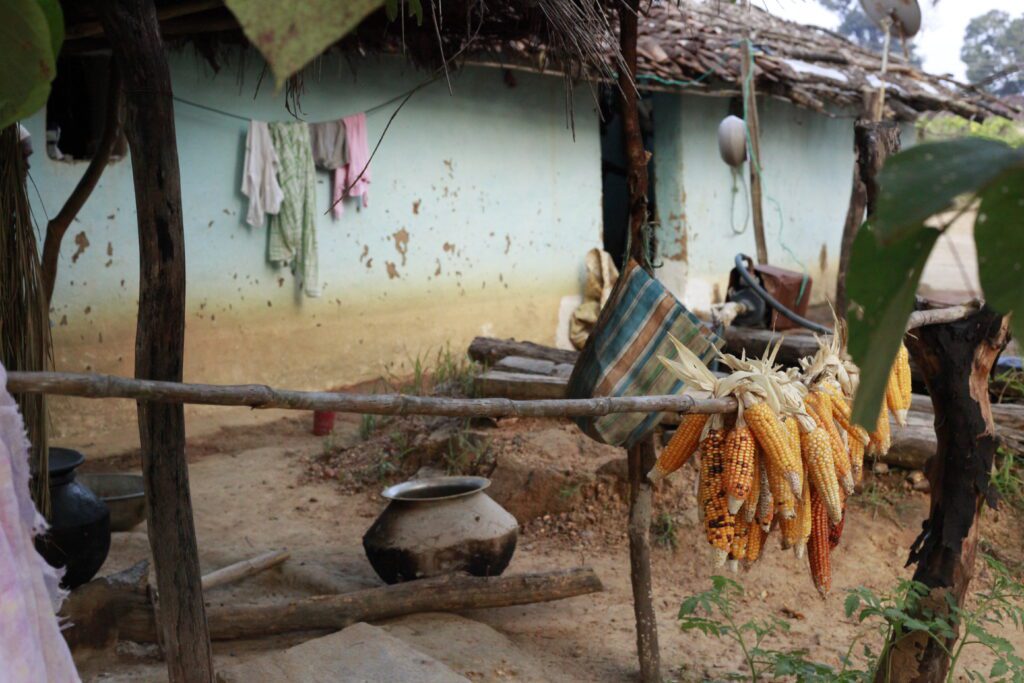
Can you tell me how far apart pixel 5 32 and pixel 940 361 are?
285 cm

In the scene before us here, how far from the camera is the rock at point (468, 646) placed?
3.64 meters

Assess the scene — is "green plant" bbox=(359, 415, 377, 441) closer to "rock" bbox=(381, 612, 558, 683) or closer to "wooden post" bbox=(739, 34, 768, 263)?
"rock" bbox=(381, 612, 558, 683)

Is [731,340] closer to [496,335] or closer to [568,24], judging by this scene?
[496,335]

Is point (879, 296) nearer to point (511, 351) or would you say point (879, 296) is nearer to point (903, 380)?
point (903, 380)

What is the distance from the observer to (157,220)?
2650 mm

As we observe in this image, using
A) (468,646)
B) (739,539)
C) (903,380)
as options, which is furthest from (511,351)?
(739,539)

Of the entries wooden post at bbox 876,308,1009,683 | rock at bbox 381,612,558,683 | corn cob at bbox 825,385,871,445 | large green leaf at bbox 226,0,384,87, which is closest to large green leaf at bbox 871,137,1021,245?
large green leaf at bbox 226,0,384,87

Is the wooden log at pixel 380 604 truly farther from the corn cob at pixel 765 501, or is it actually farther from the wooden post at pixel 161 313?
the corn cob at pixel 765 501

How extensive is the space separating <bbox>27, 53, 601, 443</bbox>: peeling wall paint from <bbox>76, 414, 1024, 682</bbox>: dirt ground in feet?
3.14

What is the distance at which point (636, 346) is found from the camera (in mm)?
3285

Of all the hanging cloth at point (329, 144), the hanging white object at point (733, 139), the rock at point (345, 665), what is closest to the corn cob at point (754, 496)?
the rock at point (345, 665)

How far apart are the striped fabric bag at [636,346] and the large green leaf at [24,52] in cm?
269

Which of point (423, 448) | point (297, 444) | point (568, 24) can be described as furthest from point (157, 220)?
point (297, 444)

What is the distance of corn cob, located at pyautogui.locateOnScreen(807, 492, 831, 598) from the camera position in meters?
2.63
